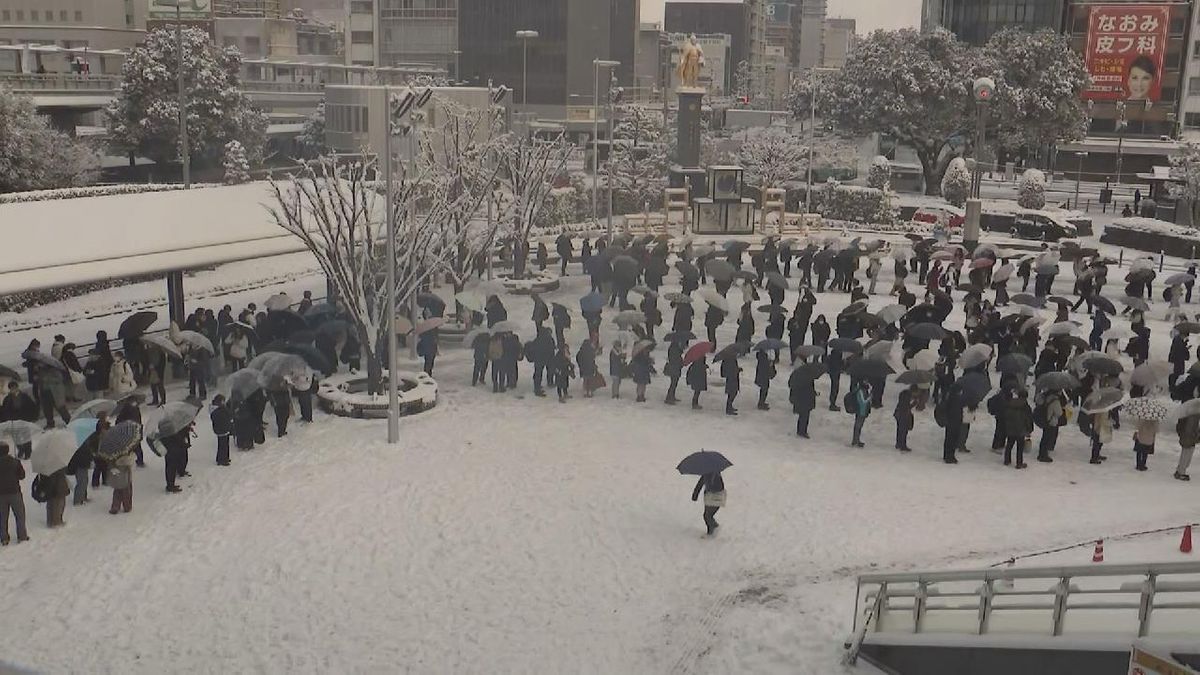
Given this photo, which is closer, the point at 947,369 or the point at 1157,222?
the point at 947,369

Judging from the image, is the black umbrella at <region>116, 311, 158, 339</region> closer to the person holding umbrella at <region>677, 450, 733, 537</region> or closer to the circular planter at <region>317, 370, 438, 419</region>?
the circular planter at <region>317, 370, 438, 419</region>

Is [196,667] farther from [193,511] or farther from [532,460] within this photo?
[532,460]

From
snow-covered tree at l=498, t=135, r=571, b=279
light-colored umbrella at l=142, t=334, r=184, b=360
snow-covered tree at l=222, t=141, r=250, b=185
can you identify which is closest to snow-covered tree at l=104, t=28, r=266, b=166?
snow-covered tree at l=222, t=141, r=250, b=185

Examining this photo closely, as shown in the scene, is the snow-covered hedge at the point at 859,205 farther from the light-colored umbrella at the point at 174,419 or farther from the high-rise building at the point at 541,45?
the high-rise building at the point at 541,45

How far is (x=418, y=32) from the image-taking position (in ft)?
274

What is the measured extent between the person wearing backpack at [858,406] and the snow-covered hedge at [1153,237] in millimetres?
22379

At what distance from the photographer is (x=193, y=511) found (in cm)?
1351

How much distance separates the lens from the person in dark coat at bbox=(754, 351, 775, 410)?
58.4 feet

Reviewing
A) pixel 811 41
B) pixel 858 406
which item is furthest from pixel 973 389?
Answer: pixel 811 41

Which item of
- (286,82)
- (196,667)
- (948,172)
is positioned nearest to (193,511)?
(196,667)

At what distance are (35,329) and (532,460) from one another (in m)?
13.9

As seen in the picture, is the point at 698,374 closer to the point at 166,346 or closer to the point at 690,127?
the point at 166,346

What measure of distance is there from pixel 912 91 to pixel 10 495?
4170cm

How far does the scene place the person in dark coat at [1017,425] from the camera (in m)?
15.3
